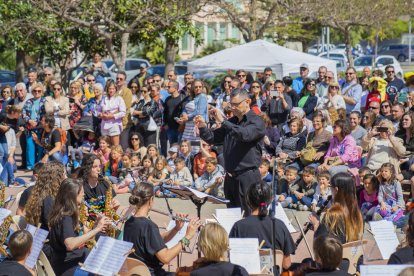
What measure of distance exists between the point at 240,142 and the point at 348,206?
1722mm

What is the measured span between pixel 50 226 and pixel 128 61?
25.1 m

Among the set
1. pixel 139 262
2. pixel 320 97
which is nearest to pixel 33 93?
pixel 320 97

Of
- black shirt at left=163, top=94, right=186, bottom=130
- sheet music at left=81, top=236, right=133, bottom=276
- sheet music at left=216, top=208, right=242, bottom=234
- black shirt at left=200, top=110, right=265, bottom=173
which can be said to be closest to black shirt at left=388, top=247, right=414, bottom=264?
sheet music at left=216, top=208, right=242, bottom=234

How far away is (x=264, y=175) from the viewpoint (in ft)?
43.2

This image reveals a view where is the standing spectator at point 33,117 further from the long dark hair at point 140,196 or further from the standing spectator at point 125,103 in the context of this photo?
the long dark hair at point 140,196

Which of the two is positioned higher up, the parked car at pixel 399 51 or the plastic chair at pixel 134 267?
the parked car at pixel 399 51

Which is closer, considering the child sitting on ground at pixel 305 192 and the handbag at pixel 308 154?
the child sitting on ground at pixel 305 192

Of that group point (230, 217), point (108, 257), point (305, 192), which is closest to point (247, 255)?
point (108, 257)

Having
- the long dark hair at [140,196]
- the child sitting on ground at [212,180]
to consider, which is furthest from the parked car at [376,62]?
the long dark hair at [140,196]

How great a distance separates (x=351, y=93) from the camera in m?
16.1

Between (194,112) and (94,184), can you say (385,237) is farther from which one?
(194,112)

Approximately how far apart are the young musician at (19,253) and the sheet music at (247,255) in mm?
1590

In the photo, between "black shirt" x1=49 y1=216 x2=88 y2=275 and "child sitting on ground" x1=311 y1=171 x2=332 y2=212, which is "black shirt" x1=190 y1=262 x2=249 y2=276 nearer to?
"black shirt" x1=49 y1=216 x2=88 y2=275

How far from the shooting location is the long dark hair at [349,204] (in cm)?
779
